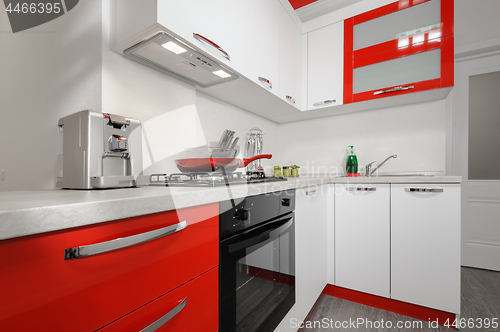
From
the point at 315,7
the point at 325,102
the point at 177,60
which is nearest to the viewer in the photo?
the point at 177,60

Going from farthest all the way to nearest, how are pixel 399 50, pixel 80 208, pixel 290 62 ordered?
pixel 290 62 < pixel 399 50 < pixel 80 208

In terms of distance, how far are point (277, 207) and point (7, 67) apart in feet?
7.06

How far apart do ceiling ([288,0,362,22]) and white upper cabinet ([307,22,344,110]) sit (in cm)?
23

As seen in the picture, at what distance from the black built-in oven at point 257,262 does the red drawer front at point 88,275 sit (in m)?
0.18

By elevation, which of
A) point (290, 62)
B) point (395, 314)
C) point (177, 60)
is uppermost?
point (290, 62)

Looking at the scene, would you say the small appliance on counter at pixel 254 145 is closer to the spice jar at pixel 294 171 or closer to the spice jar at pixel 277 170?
the spice jar at pixel 277 170

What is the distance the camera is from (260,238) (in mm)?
928

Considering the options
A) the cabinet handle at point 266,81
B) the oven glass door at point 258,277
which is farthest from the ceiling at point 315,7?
the oven glass door at point 258,277

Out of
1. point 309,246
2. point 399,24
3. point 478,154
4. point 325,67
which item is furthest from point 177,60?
point 478,154

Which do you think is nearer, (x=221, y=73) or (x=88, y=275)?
(x=88, y=275)

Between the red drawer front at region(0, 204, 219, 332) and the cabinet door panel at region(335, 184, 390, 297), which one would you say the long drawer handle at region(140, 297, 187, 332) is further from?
the cabinet door panel at region(335, 184, 390, 297)

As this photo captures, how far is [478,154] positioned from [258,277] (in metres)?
2.82

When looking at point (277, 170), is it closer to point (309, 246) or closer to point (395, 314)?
point (309, 246)

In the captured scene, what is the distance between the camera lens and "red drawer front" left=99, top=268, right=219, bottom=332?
505 mm
